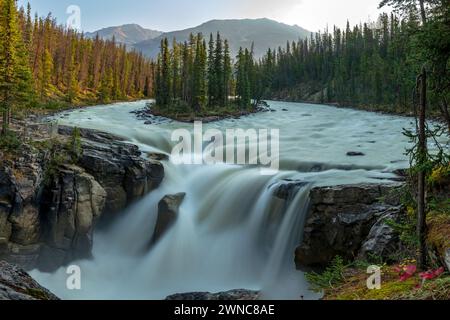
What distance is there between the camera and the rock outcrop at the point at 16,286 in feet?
18.4

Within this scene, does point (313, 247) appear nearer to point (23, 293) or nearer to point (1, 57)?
point (23, 293)

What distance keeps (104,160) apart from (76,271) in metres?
6.29

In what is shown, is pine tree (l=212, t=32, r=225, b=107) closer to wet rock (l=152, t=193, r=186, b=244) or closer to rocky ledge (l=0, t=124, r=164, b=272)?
rocky ledge (l=0, t=124, r=164, b=272)

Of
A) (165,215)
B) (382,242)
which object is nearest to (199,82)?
(165,215)

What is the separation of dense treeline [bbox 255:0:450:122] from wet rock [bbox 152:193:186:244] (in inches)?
508

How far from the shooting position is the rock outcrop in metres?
5.61

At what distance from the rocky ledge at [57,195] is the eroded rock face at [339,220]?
10.4 meters

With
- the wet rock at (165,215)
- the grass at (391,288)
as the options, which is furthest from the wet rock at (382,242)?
the wet rock at (165,215)

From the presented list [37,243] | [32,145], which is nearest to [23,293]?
[37,243]

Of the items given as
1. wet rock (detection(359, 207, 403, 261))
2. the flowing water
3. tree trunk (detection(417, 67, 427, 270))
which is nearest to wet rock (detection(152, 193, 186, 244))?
the flowing water

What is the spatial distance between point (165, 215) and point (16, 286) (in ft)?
44.0

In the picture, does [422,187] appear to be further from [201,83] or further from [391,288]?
[201,83]

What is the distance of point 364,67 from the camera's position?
94938 millimetres

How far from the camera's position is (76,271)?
17.3m
